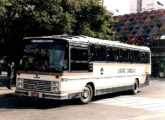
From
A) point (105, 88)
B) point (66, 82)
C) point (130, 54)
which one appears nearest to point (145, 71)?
point (130, 54)

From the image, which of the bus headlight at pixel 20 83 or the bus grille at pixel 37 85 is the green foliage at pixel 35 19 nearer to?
the bus headlight at pixel 20 83

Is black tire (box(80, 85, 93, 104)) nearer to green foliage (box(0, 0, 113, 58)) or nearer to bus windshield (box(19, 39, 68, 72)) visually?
bus windshield (box(19, 39, 68, 72))

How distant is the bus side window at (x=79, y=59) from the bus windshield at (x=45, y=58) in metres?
0.49

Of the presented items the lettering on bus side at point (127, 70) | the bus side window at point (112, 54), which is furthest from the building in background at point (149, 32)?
the bus side window at point (112, 54)

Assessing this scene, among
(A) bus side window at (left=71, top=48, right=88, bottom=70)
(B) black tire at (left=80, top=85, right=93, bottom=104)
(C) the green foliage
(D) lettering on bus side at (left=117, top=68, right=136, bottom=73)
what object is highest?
(C) the green foliage

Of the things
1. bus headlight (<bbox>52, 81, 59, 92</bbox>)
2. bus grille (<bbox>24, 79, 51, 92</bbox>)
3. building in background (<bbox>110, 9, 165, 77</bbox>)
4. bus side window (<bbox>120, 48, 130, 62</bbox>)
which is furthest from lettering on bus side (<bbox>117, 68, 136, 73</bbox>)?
building in background (<bbox>110, 9, 165, 77</bbox>)

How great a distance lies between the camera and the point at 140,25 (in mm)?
58594

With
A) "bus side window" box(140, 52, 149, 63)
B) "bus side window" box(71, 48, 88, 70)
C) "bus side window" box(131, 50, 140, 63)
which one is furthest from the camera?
"bus side window" box(140, 52, 149, 63)

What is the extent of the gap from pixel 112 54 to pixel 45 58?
190 inches

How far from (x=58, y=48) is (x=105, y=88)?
14.4ft

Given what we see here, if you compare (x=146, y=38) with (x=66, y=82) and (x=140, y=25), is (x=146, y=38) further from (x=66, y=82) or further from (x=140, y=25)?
(x=66, y=82)

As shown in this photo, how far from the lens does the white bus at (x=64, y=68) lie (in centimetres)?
1146

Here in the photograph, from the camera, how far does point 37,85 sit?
11.7 meters

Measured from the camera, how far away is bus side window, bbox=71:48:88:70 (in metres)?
12.0
